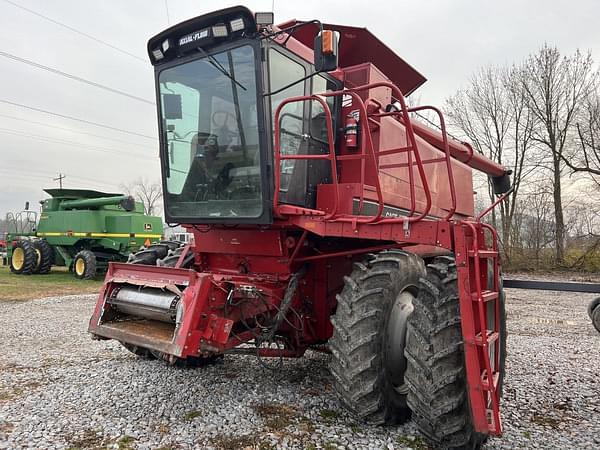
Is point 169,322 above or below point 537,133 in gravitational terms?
below

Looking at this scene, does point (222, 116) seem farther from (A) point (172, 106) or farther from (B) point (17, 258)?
(B) point (17, 258)

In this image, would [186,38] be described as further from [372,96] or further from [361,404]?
[361,404]

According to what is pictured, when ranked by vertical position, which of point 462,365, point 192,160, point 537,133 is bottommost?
point 462,365

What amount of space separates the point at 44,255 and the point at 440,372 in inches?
669

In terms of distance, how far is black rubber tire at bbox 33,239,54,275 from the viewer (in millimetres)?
16750

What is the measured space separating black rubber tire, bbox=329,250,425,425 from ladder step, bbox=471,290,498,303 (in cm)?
70

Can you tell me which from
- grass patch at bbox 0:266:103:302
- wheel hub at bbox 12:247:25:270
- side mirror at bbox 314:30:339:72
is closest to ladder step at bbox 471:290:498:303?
side mirror at bbox 314:30:339:72

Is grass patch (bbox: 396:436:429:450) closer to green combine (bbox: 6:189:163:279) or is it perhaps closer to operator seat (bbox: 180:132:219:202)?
operator seat (bbox: 180:132:219:202)

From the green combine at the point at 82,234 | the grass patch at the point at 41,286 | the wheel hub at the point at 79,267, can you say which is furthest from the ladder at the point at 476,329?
the wheel hub at the point at 79,267

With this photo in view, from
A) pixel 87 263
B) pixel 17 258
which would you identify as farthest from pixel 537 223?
pixel 17 258

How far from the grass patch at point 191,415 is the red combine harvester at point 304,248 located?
1.46 feet

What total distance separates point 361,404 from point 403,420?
0.53 m

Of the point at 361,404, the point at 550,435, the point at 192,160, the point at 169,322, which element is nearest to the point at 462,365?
the point at 361,404

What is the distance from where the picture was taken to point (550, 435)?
361 cm
